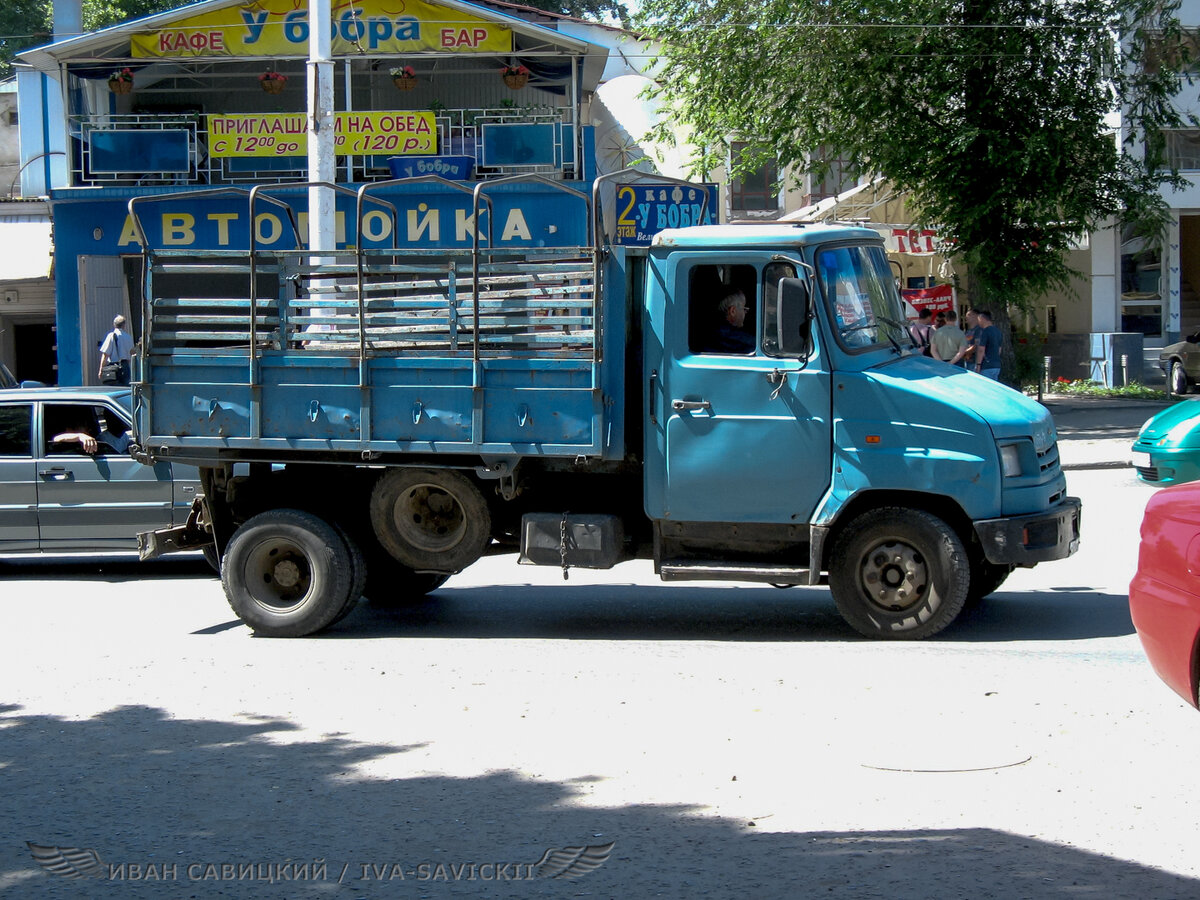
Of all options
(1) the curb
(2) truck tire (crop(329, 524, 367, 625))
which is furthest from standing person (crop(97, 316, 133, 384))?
(1) the curb

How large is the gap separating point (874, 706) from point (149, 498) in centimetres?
629

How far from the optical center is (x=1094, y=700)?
6246 mm

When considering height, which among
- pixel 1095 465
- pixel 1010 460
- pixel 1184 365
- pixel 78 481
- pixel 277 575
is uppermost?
pixel 1184 365

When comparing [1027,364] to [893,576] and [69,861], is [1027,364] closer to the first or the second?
[893,576]

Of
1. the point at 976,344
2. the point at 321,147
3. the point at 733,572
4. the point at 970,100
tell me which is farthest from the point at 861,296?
the point at 970,100

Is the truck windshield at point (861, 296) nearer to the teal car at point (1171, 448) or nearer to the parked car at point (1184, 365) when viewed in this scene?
the teal car at point (1171, 448)

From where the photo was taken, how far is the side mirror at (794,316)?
7.47 meters

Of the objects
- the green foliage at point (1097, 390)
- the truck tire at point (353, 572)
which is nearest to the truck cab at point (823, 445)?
the truck tire at point (353, 572)

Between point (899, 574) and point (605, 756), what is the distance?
2.67 meters

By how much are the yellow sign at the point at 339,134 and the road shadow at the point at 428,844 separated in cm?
1696

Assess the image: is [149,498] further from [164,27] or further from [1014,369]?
[1014,369]

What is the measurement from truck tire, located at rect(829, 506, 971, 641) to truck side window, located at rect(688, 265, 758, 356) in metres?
1.26

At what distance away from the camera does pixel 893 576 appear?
764 centimetres

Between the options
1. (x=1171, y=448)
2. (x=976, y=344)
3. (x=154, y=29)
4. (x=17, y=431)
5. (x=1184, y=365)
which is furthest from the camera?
(x=1184, y=365)
